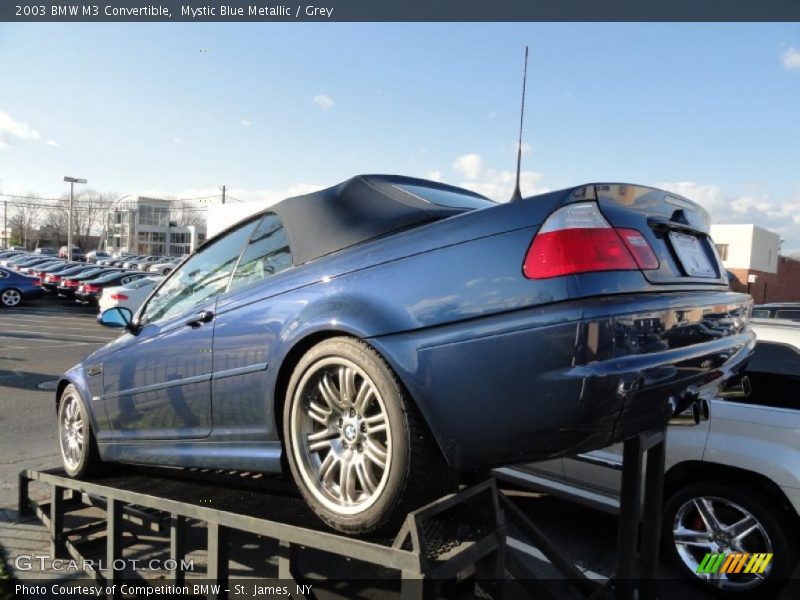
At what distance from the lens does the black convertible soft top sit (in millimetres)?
2479

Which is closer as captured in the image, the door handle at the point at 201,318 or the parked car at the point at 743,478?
the door handle at the point at 201,318

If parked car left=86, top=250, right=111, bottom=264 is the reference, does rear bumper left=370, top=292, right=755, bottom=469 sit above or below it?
above

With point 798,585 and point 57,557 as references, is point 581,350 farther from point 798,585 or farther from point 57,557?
point 57,557

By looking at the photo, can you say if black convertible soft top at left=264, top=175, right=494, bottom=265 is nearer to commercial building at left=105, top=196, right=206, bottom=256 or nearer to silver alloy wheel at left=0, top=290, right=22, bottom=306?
silver alloy wheel at left=0, top=290, right=22, bottom=306

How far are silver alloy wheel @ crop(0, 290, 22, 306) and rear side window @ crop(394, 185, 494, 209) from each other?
23289mm

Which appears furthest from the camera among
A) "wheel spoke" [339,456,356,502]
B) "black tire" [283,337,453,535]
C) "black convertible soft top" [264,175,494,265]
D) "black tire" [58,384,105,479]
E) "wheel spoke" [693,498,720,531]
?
"black tire" [58,384,105,479]

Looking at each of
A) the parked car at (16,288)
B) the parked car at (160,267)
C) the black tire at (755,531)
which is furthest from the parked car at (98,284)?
the black tire at (755,531)

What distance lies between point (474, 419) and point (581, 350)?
16.6 inches

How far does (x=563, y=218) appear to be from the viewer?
198 cm

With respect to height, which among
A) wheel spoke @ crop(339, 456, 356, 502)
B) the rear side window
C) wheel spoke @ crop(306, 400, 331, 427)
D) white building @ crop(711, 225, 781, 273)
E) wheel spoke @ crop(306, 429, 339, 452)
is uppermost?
white building @ crop(711, 225, 781, 273)

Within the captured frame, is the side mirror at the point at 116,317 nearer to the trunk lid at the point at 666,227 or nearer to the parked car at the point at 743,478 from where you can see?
the trunk lid at the point at 666,227

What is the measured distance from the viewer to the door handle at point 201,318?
295 centimetres

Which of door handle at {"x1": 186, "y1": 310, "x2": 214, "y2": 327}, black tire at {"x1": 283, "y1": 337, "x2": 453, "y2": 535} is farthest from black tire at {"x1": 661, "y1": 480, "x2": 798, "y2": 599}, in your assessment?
door handle at {"x1": 186, "y1": 310, "x2": 214, "y2": 327}

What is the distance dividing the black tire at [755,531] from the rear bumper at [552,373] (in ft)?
5.46
